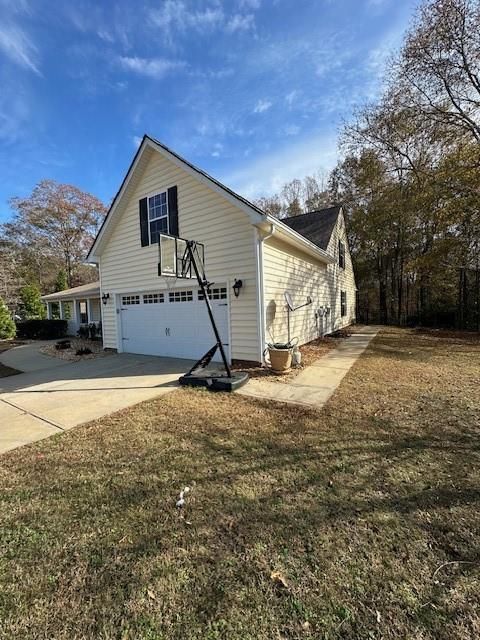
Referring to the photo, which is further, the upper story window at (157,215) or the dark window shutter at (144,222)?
the dark window shutter at (144,222)

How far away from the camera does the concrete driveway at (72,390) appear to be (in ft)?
14.1

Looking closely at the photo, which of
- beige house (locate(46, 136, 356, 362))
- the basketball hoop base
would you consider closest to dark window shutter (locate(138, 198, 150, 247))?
beige house (locate(46, 136, 356, 362))

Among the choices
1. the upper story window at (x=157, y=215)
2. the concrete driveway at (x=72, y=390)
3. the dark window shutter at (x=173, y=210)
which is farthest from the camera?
the upper story window at (x=157, y=215)

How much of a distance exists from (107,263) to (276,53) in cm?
848

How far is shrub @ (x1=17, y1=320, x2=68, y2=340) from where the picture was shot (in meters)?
17.2

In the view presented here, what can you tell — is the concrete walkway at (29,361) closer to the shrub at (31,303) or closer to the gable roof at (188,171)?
the gable roof at (188,171)

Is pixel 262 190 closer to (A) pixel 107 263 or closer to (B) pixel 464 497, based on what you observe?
(A) pixel 107 263

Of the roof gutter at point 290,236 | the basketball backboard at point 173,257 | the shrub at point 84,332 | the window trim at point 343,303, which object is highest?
the roof gutter at point 290,236

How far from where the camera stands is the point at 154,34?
696cm

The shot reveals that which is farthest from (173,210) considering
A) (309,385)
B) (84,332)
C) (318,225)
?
(84,332)

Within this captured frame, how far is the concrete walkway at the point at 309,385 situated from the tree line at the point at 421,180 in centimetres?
1031

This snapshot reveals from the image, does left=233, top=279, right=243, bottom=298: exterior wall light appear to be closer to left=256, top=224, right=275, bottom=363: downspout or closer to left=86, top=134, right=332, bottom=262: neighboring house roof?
left=256, top=224, right=275, bottom=363: downspout

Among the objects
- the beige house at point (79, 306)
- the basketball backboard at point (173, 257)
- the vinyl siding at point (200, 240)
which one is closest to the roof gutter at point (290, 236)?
the vinyl siding at point (200, 240)

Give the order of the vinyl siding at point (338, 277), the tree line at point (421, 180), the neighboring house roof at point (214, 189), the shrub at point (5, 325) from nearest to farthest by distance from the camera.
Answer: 1. the neighboring house roof at point (214, 189)
2. the tree line at point (421, 180)
3. the vinyl siding at point (338, 277)
4. the shrub at point (5, 325)
